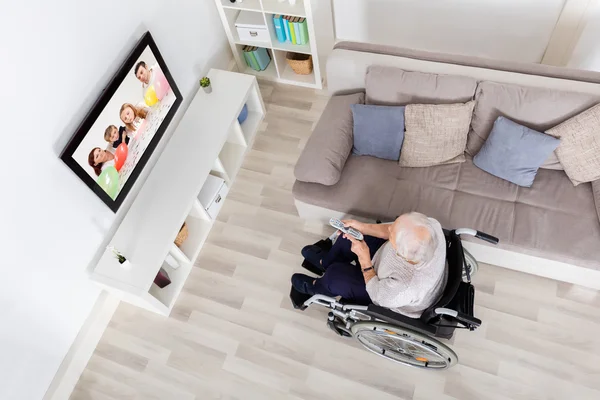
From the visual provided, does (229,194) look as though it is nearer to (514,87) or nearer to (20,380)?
(20,380)

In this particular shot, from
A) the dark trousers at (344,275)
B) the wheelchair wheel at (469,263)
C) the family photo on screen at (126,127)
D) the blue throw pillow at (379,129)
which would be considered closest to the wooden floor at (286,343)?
the wheelchair wheel at (469,263)

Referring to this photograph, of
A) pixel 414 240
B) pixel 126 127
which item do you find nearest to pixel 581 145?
pixel 414 240

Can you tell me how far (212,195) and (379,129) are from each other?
1.12m

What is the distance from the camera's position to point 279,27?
9.84ft

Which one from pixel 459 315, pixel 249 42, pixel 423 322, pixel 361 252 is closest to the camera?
pixel 459 315

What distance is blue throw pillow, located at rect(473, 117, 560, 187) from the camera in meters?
2.19

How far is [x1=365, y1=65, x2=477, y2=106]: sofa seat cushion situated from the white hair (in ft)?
2.71

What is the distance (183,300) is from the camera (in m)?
2.67

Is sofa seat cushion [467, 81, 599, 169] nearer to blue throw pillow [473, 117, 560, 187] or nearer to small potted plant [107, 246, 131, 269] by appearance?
blue throw pillow [473, 117, 560, 187]

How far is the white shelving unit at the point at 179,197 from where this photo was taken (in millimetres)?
2404

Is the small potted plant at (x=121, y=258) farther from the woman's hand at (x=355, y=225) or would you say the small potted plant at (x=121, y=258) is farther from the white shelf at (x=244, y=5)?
the white shelf at (x=244, y=5)

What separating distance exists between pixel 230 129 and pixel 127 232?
89 cm

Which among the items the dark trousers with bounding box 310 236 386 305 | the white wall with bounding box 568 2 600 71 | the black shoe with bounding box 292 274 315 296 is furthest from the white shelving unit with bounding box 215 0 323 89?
the white wall with bounding box 568 2 600 71

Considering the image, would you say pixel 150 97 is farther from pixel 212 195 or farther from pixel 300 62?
pixel 300 62
